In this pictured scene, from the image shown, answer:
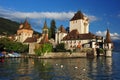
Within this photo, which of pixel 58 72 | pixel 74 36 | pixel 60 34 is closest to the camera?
pixel 58 72

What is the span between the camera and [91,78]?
3547 centimetres

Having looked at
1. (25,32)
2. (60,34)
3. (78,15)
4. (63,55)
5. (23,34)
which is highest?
(78,15)

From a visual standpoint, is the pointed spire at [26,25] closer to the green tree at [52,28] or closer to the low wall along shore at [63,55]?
the green tree at [52,28]

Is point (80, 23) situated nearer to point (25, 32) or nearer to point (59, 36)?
point (59, 36)

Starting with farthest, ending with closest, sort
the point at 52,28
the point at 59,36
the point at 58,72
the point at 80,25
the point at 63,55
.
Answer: the point at 52,28, the point at 80,25, the point at 59,36, the point at 63,55, the point at 58,72

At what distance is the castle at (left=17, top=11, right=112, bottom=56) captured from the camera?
97.7 meters

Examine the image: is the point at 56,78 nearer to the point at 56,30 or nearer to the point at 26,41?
the point at 56,30

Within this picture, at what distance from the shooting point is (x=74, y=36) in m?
105

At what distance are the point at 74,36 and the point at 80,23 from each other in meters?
7.91

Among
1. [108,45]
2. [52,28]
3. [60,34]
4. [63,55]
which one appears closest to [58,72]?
[63,55]

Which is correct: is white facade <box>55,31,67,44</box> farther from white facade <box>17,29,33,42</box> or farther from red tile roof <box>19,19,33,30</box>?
red tile roof <box>19,19,33,30</box>

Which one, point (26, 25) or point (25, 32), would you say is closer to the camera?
point (25, 32)

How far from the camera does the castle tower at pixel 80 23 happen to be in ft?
359

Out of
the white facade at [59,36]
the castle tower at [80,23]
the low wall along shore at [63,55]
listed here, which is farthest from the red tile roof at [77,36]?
the low wall along shore at [63,55]
